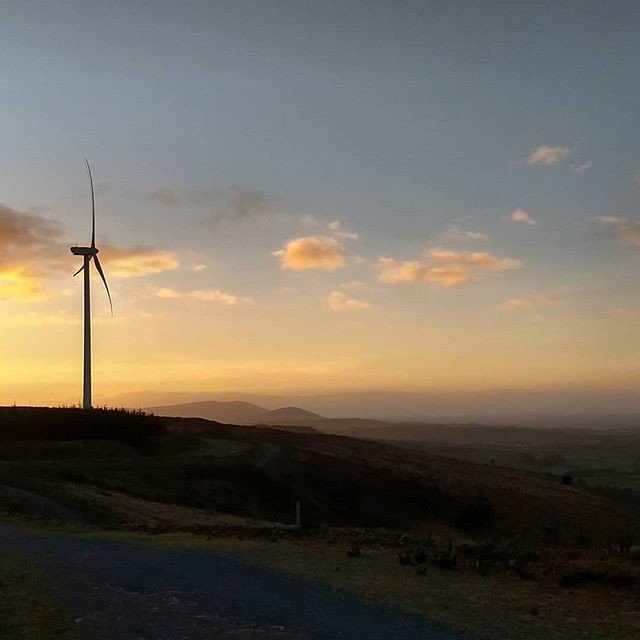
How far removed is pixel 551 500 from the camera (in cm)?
5016

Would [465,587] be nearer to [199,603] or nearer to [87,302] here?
[199,603]

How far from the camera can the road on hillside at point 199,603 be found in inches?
443

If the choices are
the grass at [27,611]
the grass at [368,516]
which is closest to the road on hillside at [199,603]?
the grass at [27,611]

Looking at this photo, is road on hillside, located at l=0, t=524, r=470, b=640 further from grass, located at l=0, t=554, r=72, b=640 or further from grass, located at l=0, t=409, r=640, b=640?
grass, located at l=0, t=409, r=640, b=640

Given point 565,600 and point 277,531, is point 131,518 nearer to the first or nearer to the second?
point 277,531

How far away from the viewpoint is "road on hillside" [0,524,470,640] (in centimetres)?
1125

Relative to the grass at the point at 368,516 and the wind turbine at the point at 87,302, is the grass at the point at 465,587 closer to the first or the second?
the grass at the point at 368,516

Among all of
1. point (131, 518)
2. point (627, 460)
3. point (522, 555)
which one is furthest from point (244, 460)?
point (627, 460)

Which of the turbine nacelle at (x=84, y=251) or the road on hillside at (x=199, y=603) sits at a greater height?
the turbine nacelle at (x=84, y=251)

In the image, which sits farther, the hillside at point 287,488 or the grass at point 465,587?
the hillside at point 287,488

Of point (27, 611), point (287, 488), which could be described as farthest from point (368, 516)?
point (27, 611)

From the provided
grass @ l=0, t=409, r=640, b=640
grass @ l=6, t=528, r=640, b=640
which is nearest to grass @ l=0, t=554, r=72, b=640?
grass @ l=6, t=528, r=640, b=640

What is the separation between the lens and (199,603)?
13.2 metres

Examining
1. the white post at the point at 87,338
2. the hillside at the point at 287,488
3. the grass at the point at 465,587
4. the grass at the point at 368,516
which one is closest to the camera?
the grass at the point at 465,587
